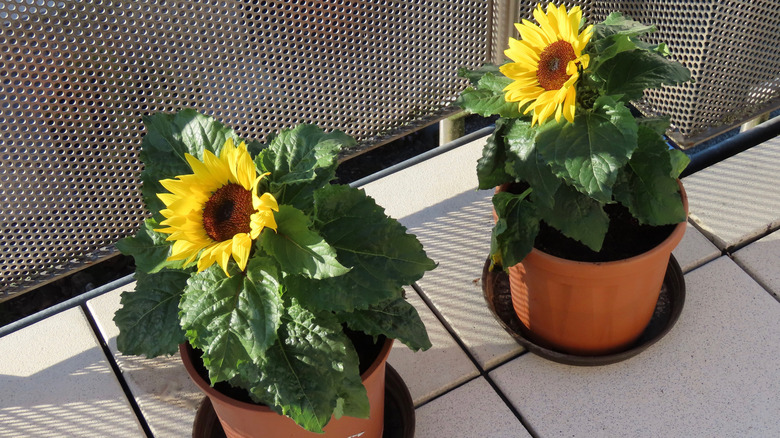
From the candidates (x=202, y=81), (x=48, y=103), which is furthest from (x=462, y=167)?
(x=48, y=103)

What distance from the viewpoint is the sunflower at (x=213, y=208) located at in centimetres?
130

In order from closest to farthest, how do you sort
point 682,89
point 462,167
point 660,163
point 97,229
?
point 660,163
point 97,229
point 682,89
point 462,167

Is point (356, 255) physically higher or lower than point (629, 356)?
higher

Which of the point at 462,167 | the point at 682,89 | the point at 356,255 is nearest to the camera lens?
the point at 356,255

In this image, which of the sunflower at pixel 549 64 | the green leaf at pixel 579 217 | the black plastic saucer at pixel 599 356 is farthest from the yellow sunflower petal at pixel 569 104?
the black plastic saucer at pixel 599 356

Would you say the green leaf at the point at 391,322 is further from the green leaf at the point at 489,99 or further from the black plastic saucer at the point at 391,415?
the green leaf at the point at 489,99

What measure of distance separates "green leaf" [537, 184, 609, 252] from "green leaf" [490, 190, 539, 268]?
0.08m

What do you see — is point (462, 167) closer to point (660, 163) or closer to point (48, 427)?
point (660, 163)

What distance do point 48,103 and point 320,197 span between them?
0.97 meters

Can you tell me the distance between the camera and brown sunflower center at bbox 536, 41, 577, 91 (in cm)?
158

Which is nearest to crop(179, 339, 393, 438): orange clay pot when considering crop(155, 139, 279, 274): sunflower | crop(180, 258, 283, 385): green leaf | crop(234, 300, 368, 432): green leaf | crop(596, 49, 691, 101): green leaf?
crop(234, 300, 368, 432): green leaf

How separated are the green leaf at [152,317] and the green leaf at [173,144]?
16cm

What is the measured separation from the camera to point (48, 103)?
2041 mm

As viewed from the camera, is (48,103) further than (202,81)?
No
